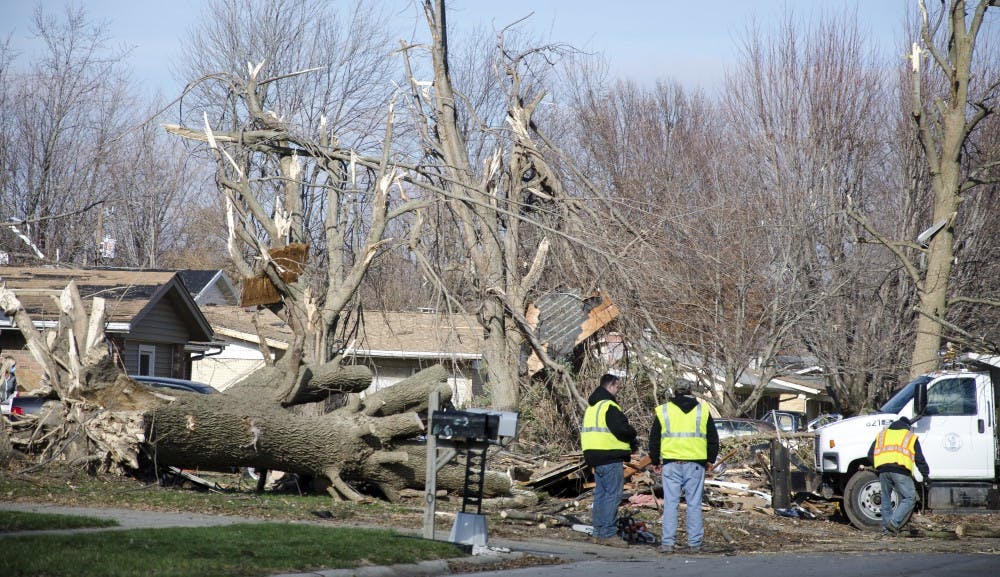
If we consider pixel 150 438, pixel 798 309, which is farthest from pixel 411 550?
pixel 798 309

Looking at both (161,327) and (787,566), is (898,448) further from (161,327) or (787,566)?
(161,327)

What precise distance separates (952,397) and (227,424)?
10718 mm

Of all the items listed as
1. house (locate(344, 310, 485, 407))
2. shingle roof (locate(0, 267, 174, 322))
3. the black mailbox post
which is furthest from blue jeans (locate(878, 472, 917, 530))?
shingle roof (locate(0, 267, 174, 322))

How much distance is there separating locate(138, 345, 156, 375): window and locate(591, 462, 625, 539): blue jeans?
59.1 ft

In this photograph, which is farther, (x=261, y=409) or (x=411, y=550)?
(x=261, y=409)

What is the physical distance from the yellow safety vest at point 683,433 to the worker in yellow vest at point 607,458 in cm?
37

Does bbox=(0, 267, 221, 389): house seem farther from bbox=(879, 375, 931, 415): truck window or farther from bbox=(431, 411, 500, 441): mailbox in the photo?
bbox=(879, 375, 931, 415): truck window

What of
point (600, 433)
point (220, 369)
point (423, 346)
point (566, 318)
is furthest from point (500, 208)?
point (220, 369)

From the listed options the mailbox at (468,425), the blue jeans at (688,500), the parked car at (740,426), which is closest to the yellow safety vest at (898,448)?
the blue jeans at (688,500)

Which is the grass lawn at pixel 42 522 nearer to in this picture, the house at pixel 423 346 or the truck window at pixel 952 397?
the house at pixel 423 346

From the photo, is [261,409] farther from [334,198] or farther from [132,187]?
[132,187]

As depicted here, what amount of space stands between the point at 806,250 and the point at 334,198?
15.5m

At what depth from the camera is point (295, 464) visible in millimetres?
12664

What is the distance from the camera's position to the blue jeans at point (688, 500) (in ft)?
37.1
